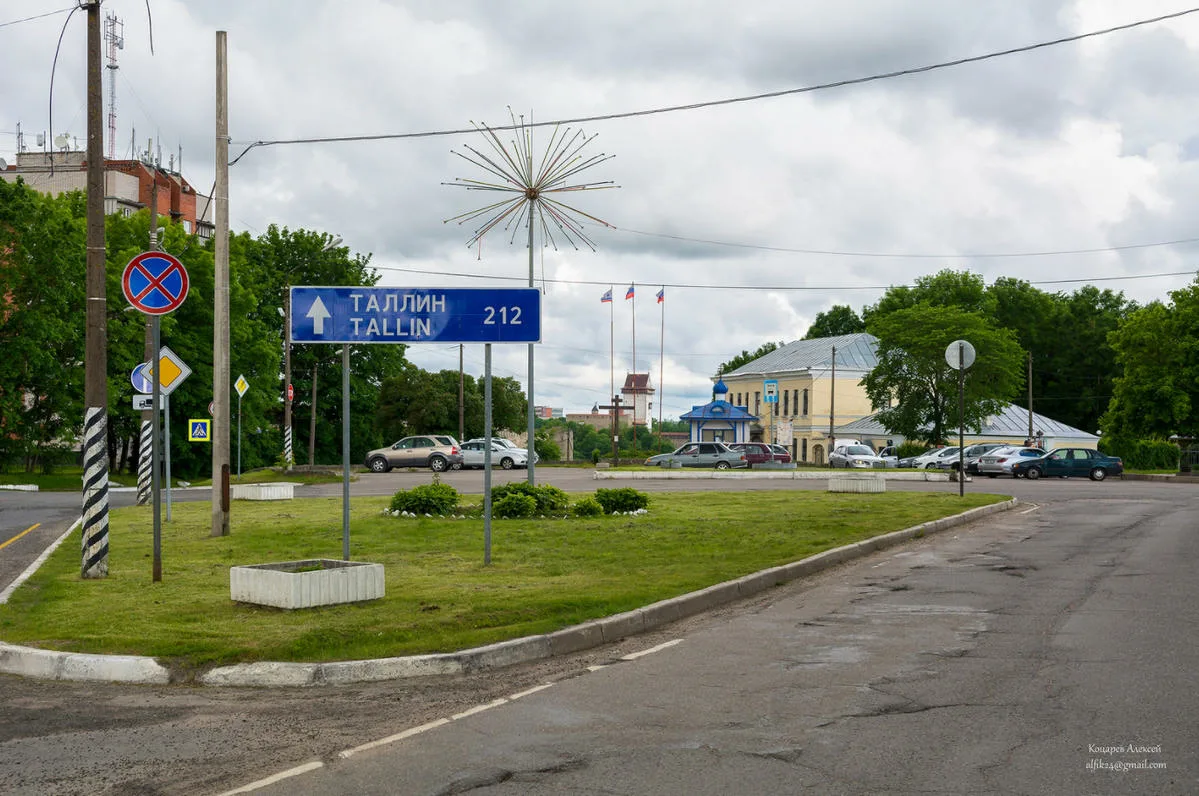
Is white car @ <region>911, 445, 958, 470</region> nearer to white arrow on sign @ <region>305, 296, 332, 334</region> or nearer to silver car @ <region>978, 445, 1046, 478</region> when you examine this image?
silver car @ <region>978, 445, 1046, 478</region>

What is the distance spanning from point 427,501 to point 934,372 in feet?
193

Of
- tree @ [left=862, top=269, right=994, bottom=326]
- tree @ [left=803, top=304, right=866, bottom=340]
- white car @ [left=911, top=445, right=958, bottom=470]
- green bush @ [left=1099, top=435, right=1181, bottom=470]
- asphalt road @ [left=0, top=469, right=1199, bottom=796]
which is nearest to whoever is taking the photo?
asphalt road @ [left=0, top=469, right=1199, bottom=796]

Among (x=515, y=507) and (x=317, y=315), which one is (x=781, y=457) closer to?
(x=515, y=507)

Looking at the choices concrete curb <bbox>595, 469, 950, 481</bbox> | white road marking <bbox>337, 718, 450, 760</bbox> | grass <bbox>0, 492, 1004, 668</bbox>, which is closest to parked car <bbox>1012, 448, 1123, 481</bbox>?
concrete curb <bbox>595, 469, 950, 481</bbox>

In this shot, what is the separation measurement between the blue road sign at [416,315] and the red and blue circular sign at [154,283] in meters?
1.27

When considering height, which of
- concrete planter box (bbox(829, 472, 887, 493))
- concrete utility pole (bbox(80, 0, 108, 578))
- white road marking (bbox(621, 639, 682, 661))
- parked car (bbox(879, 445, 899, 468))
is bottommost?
parked car (bbox(879, 445, 899, 468))

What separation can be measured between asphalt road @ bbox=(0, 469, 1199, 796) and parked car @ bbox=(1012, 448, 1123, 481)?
42.0 m

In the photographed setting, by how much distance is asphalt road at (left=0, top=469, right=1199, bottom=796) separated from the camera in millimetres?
5520

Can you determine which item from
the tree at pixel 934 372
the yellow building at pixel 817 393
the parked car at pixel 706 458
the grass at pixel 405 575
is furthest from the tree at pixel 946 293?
the grass at pixel 405 575

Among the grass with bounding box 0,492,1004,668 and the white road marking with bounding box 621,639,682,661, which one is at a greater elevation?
the grass with bounding box 0,492,1004,668

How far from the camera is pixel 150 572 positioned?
13250mm

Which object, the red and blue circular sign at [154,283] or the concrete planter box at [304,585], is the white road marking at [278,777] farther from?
the red and blue circular sign at [154,283]

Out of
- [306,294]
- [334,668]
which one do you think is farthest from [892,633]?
[306,294]

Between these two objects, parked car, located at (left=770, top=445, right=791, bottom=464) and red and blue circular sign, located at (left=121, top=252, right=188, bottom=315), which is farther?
parked car, located at (left=770, top=445, right=791, bottom=464)
